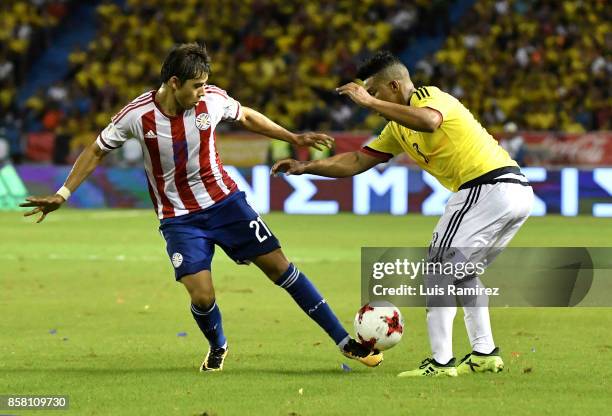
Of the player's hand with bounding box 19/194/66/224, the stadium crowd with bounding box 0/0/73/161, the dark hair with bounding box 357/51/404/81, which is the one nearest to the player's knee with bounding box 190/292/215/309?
the player's hand with bounding box 19/194/66/224

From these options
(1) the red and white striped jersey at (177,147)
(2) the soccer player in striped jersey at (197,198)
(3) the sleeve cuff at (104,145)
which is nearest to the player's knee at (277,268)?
(2) the soccer player in striped jersey at (197,198)

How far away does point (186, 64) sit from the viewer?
24.5 feet

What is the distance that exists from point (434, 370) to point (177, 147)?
214 centimetres

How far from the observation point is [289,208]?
77.5 feet

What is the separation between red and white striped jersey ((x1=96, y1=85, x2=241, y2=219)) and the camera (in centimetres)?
772

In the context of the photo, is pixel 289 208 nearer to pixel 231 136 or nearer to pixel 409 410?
pixel 231 136

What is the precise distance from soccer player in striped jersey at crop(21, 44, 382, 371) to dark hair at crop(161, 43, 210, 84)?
0.6 inches

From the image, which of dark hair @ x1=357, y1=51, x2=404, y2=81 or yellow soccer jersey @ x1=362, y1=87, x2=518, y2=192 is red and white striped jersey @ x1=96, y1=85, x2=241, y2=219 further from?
yellow soccer jersey @ x1=362, y1=87, x2=518, y2=192

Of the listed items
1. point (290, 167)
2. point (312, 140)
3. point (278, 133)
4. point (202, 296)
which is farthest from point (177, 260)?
point (312, 140)

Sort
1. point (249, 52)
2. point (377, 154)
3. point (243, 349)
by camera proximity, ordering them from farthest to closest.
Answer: point (249, 52)
point (243, 349)
point (377, 154)

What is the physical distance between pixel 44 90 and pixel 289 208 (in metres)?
11.2

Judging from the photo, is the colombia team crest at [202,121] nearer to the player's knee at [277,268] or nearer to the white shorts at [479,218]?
the player's knee at [277,268]

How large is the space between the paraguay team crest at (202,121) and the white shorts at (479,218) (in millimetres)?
1627

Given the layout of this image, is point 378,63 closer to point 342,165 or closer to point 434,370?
point 342,165
